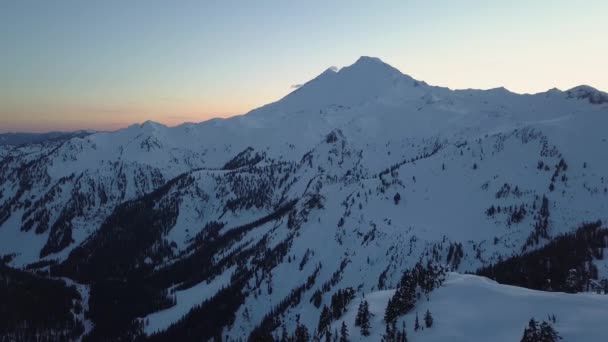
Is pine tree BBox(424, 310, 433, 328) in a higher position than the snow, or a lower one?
lower

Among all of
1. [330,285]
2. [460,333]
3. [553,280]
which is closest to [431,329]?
[460,333]

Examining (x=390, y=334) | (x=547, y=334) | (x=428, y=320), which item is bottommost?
(x=390, y=334)

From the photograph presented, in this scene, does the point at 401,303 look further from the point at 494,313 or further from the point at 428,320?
the point at 494,313

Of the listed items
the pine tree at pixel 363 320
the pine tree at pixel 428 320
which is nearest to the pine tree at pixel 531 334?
the pine tree at pixel 428 320

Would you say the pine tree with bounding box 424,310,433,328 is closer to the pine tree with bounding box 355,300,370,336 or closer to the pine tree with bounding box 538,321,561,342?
the pine tree with bounding box 355,300,370,336

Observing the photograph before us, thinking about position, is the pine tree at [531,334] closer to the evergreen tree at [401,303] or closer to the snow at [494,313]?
the snow at [494,313]

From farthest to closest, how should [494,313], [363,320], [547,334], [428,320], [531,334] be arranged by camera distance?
[363,320]
[428,320]
[494,313]
[531,334]
[547,334]

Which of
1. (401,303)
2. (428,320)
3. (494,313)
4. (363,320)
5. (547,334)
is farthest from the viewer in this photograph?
(363,320)

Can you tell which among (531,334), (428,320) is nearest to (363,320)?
(428,320)

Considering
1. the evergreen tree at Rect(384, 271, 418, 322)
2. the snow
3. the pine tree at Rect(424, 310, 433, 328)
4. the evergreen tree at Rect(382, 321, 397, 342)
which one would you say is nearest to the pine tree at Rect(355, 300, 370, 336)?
the snow
